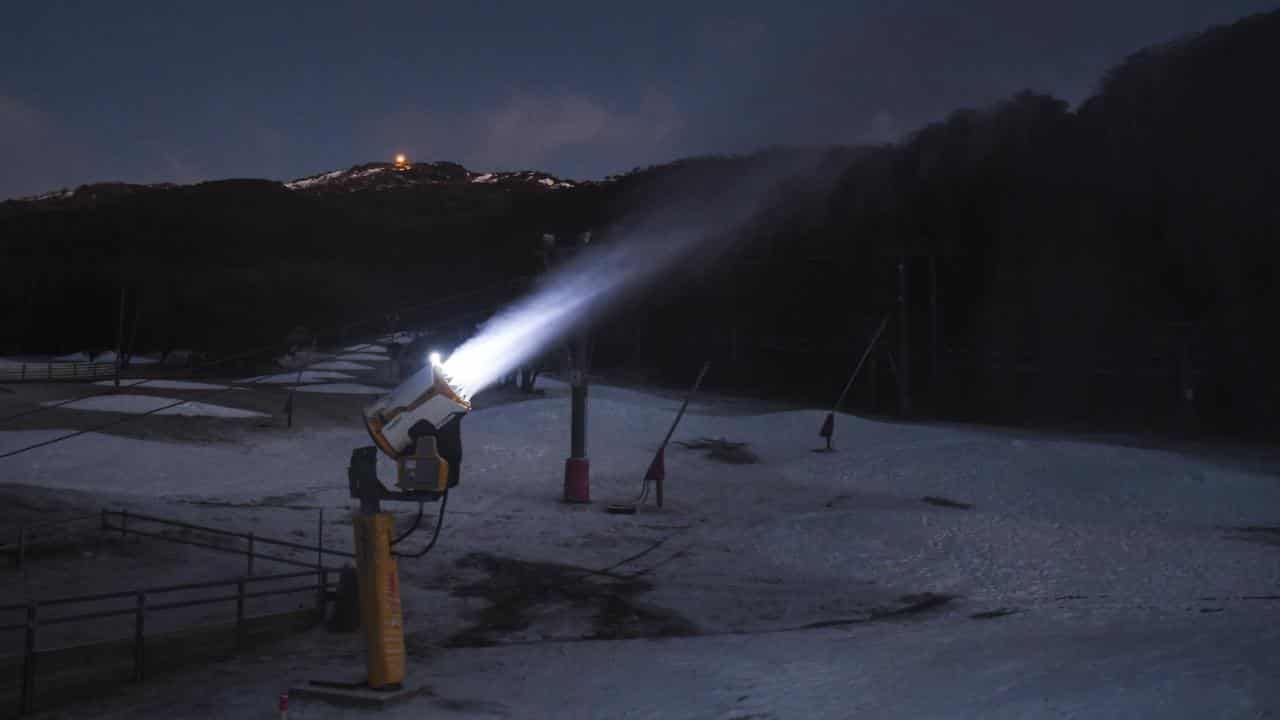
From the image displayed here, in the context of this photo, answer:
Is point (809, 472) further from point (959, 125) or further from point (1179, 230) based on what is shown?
point (959, 125)

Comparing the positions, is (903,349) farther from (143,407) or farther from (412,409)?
(412,409)

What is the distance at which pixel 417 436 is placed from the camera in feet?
22.7

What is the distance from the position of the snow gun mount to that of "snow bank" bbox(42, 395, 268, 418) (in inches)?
906

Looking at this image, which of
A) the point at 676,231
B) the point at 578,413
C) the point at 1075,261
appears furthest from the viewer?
the point at 676,231

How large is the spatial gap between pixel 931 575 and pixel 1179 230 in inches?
1160

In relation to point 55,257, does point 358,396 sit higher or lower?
lower

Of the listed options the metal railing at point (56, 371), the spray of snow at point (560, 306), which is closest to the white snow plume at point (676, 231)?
the spray of snow at point (560, 306)

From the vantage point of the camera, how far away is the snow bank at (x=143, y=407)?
2841 centimetres

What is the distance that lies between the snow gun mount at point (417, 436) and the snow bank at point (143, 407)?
75.5 ft

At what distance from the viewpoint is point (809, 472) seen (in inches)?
963

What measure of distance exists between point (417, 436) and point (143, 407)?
26.2 m

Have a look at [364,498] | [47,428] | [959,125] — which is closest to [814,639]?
[364,498]

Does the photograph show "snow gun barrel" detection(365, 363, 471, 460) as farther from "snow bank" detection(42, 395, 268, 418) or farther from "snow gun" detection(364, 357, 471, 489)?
"snow bank" detection(42, 395, 268, 418)

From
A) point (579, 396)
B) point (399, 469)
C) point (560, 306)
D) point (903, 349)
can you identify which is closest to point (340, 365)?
point (560, 306)
